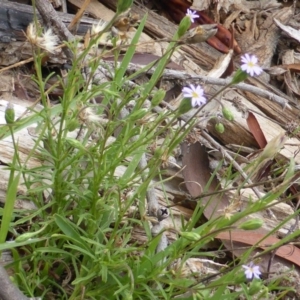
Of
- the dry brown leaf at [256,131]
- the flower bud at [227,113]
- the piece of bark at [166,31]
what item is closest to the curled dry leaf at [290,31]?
the piece of bark at [166,31]

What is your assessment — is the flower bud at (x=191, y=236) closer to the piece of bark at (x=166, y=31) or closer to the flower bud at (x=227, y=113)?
the flower bud at (x=227, y=113)

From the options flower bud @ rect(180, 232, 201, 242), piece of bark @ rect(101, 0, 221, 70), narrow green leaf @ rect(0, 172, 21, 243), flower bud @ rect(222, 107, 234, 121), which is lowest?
narrow green leaf @ rect(0, 172, 21, 243)

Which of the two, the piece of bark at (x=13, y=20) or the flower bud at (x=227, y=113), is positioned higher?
the flower bud at (x=227, y=113)

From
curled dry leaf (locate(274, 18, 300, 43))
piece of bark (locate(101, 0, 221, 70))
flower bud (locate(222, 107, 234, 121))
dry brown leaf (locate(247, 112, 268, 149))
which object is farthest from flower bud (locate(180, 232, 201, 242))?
curled dry leaf (locate(274, 18, 300, 43))

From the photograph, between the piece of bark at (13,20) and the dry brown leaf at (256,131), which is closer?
the piece of bark at (13,20)

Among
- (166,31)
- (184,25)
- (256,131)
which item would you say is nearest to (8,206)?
(184,25)

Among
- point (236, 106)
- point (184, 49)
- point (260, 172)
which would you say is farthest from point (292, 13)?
point (260, 172)

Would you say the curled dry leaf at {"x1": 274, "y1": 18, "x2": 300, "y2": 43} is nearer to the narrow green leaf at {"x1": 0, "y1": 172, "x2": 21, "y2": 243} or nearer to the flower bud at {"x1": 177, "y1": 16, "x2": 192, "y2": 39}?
the flower bud at {"x1": 177, "y1": 16, "x2": 192, "y2": 39}

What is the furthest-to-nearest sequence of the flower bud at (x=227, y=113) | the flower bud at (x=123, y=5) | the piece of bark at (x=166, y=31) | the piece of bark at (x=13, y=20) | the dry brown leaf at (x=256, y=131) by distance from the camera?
the piece of bark at (x=166, y=31) → the dry brown leaf at (x=256, y=131) → the piece of bark at (x=13, y=20) → the flower bud at (x=227, y=113) → the flower bud at (x=123, y=5)

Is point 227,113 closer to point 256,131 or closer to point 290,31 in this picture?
point 256,131

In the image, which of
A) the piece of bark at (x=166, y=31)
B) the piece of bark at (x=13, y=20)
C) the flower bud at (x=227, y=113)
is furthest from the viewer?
the piece of bark at (x=166, y=31)

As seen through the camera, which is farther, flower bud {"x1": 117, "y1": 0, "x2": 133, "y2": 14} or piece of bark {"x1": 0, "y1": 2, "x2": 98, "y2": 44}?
piece of bark {"x1": 0, "y1": 2, "x2": 98, "y2": 44}
